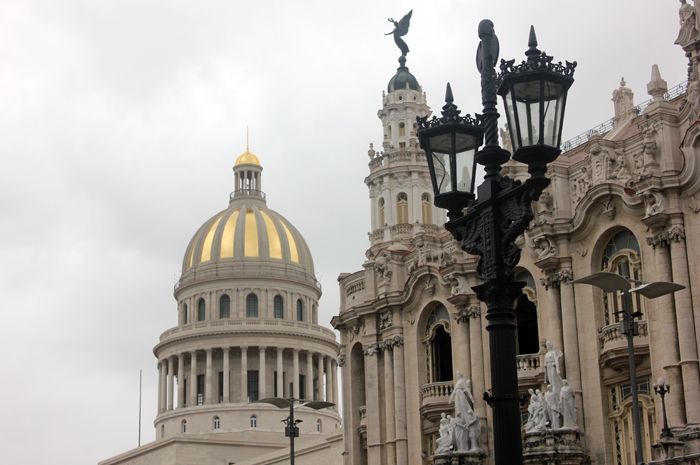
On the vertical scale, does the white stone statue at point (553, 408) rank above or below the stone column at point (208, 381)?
below

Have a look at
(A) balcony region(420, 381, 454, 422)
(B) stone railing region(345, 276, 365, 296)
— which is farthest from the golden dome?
(A) balcony region(420, 381, 454, 422)

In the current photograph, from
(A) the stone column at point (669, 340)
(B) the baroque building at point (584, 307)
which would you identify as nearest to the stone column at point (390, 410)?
(B) the baroque building at point (584, 307)

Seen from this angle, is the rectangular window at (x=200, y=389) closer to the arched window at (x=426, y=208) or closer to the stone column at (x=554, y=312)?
the arched window at (x=426, y=208)

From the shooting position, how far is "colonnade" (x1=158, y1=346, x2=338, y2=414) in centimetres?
8744

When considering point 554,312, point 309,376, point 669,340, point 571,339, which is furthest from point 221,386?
point 669,340

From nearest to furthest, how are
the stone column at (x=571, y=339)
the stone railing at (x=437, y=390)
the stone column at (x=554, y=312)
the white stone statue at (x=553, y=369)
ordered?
the white stone statue at (x=553, y=369) → the stone column at (x=571, y=339) → the stone column at (x=554, y=312) → the stone railing at (x=437, y=390)

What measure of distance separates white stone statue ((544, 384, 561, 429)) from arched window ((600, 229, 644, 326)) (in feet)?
10.3

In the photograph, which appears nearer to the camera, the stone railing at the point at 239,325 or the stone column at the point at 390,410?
the stone column at the point at 390,410

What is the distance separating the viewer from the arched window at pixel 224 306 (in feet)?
301

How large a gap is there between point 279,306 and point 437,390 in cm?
5384

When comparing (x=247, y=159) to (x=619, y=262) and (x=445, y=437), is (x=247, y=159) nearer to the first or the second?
(x=445, y=437)

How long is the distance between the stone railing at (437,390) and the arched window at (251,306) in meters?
51.7

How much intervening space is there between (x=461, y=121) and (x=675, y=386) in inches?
711

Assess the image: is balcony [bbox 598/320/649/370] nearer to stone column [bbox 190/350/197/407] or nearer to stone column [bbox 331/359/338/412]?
stone column [bbox 190/350/197/407]
